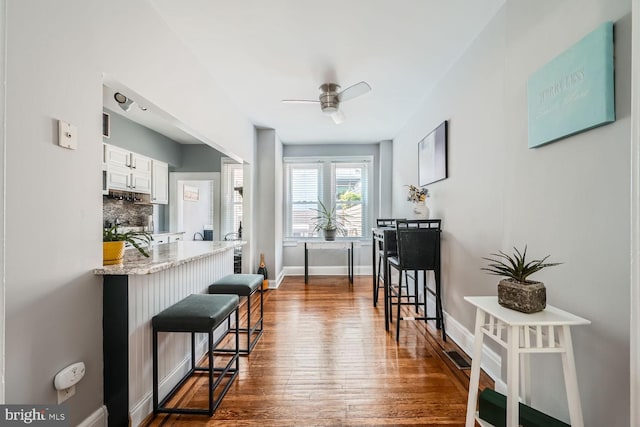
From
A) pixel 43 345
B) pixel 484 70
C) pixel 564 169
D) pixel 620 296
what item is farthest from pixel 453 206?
pixel 43 345

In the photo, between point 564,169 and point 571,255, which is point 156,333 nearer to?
point 571,255

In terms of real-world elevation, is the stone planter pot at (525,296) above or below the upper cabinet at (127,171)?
below

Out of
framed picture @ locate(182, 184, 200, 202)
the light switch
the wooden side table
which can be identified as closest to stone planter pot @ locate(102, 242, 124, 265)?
the light switch

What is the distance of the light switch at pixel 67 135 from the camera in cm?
124

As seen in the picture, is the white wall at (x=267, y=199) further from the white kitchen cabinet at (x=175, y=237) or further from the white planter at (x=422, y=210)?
the white planter at (x=422, y=210)

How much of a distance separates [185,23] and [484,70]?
7.15ft

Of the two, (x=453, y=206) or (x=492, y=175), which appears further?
(x=453, y=206)

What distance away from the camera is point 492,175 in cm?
199

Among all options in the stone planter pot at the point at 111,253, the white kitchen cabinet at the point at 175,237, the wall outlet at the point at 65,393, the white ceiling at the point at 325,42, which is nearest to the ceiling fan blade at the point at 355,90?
the white ceiling at the point at 325,42

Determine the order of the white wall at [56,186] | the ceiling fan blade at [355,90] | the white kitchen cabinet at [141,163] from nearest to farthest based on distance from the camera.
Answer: the white wall at [56,186] < the ceiling fan blade at [355,90] < the white kitchen cabinet at [141,163]

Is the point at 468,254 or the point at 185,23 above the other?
the point at 185,23

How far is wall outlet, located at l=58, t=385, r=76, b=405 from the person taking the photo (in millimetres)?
1248

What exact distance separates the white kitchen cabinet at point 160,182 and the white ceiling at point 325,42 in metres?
2.42

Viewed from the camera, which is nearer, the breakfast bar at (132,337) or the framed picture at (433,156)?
the breakfast bar at (132,337)
